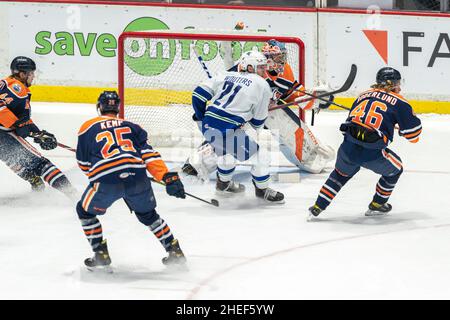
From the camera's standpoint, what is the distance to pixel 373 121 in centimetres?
599

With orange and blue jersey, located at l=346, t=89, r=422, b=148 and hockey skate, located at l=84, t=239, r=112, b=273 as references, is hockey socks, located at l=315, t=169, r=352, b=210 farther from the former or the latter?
hockey skate, located at l=84, t=239, r=112, b=273

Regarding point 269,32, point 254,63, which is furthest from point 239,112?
point 269,32

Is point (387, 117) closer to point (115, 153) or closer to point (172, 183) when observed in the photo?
point (172, 183)

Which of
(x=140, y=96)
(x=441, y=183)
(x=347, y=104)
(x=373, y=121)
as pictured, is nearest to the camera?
(x=373, y=121)

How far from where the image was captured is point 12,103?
257 inches

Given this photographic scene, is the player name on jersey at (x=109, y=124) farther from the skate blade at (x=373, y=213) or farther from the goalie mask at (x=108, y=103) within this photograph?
the skate blade at (x=373, y=213)

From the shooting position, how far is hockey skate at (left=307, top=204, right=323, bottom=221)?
6.11 meters

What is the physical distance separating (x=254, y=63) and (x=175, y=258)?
189cm

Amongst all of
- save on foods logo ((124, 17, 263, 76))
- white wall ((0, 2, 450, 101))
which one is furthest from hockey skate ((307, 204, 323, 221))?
white wall ((0, 2, 450, 101))

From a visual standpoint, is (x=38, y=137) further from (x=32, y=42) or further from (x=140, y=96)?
(x=32, y=42)

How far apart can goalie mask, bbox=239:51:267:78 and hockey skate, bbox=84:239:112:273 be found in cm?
193
